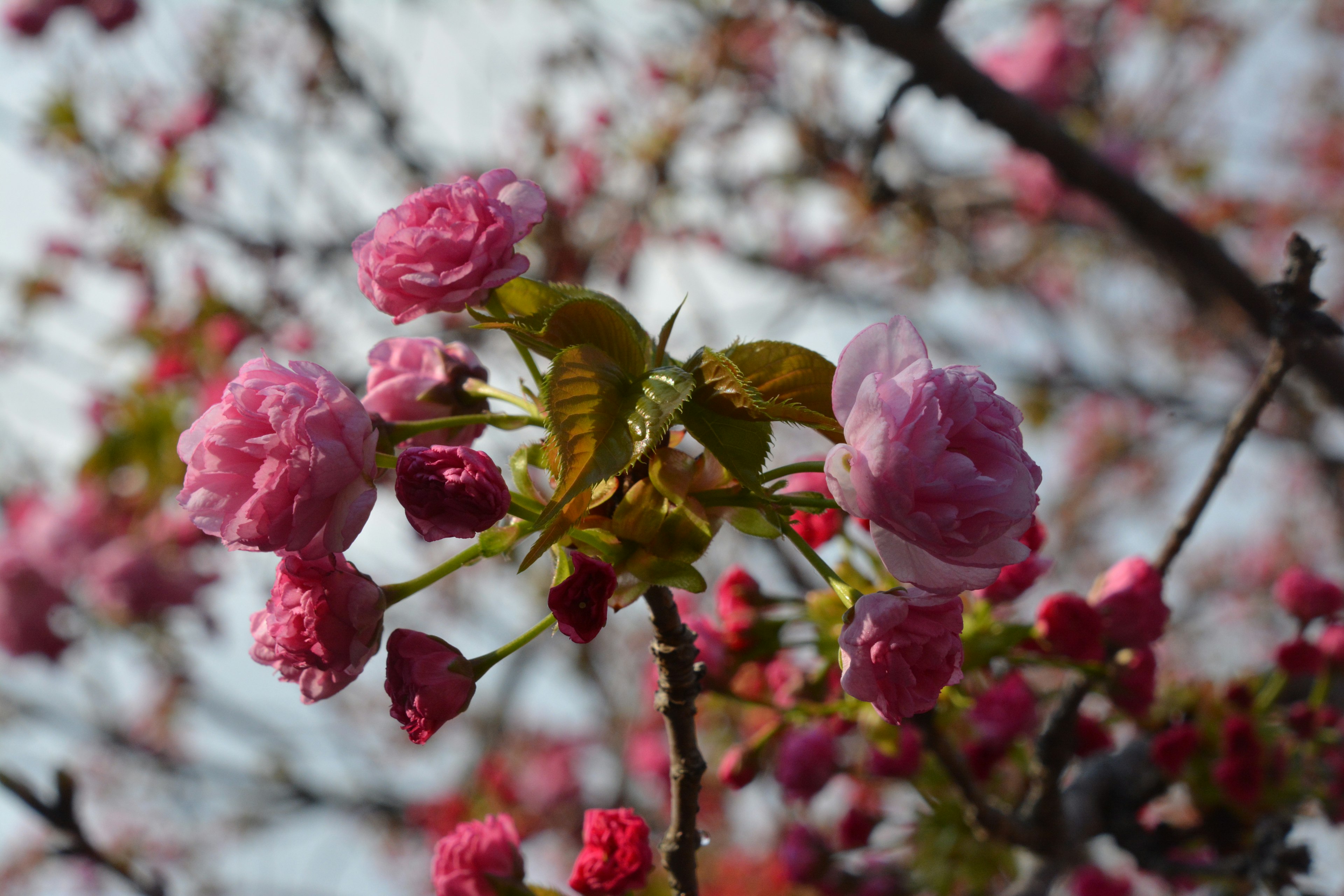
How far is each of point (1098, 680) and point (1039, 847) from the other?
35cm

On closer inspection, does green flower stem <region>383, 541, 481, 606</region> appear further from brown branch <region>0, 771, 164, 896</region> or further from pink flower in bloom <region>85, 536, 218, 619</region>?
pink flower in bloom <region>85, 536, 218, 619</region>

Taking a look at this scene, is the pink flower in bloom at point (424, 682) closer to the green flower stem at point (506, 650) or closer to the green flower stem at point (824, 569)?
the green flower stem at point (506, 650)

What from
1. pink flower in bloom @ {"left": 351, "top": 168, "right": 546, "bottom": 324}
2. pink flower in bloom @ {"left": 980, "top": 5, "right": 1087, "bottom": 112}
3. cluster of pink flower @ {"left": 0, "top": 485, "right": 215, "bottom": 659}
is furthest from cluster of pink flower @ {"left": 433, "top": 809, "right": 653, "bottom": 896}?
pink flower in bloom @ {"left": 980, "top": 5, "right": 1087, "bottom": 112}

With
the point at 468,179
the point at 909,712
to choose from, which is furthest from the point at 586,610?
the point at 468,179

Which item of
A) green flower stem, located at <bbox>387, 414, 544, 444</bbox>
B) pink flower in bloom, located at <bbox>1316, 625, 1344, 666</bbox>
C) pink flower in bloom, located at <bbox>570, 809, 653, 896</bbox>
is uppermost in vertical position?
pink flower in bloom, located at <bbox>1316, 625, 1344, 666</bbox>

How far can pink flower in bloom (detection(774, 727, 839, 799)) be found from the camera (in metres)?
1.40

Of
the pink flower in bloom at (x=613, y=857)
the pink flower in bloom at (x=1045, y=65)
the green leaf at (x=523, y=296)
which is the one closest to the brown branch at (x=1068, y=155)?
the green leaf at (x=523, y=296)

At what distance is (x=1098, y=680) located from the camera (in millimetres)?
1265

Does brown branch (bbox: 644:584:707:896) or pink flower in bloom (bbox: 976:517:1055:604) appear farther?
pink flower in bloom (bbox: 976:517:1055:604)

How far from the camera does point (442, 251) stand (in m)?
0.85

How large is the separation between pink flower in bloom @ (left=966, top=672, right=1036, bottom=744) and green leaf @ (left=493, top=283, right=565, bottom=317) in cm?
93

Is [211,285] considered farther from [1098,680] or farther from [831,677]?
[1098,680]

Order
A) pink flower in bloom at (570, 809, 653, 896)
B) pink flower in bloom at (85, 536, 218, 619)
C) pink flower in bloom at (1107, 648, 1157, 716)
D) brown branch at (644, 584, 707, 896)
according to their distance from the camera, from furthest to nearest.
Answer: pink flower in bloom at (85, 536, 218, 619)
pink flower in bloom at (1107, 648, 1157, 716)
pink flower in bloom at (570, 809, 653, 896)
brown branch at (644, 584, 707, 896)

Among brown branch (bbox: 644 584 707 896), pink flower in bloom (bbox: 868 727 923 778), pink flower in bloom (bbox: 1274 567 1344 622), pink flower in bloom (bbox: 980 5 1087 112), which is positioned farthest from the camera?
pink flower in bloom (bbox: 980 5 1087 112)
